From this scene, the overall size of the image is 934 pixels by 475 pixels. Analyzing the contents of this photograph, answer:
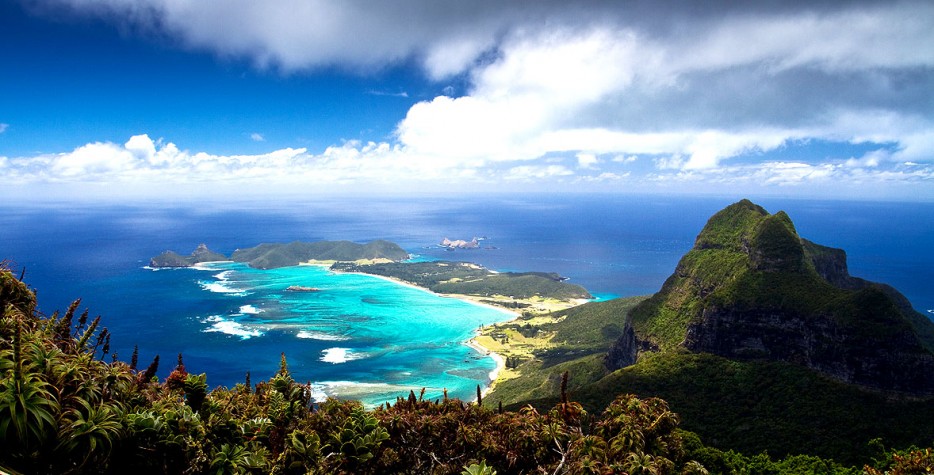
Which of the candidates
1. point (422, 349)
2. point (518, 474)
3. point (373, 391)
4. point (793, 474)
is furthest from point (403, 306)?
point (518, 474)

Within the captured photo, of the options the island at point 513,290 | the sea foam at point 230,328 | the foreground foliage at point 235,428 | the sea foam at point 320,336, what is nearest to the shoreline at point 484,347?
the island at point 513,290

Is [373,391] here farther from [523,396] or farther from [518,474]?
[518,474]

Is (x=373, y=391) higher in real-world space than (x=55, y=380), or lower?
lower

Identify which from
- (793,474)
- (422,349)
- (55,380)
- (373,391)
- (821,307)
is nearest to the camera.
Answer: (55,380)

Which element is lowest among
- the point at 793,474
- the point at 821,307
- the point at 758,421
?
the point at 758,421

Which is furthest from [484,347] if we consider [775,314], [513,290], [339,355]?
[775,314]

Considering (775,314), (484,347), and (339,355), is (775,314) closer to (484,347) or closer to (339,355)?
(484,347)

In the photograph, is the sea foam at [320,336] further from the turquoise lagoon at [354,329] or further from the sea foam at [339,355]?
the sea foam at [339,355]
